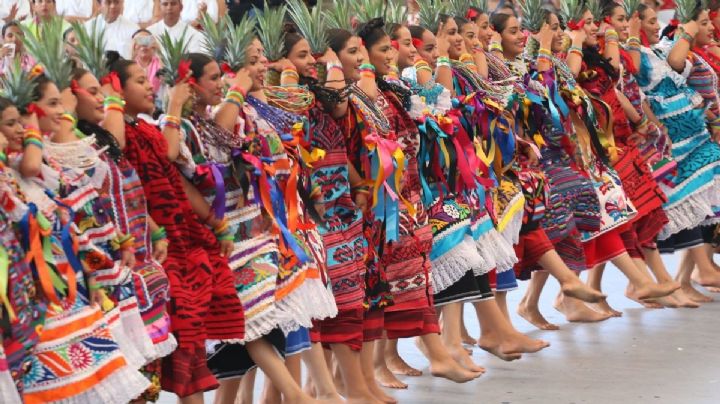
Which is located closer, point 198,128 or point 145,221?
point 145,221

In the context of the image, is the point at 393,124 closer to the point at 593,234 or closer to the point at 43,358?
the point at 593,234

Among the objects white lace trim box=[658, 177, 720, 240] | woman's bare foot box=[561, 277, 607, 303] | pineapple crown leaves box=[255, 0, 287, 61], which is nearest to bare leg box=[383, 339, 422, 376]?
woman's bare foot box=[561, 277, 607, 303]

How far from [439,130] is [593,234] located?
1.36 meters

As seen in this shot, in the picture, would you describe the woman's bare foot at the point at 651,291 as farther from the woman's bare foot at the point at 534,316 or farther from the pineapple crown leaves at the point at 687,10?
the pineapple crown leaves at the point at 687,10

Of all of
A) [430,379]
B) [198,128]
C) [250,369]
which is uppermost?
[198,128]

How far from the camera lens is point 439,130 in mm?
6500

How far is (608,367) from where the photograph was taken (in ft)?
22.2

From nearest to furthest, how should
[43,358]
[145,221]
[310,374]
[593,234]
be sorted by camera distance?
[43,358] < [145,221] < [310,374] < [593,234]

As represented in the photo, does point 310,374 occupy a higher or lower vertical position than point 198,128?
lower

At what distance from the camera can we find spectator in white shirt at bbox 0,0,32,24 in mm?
7332

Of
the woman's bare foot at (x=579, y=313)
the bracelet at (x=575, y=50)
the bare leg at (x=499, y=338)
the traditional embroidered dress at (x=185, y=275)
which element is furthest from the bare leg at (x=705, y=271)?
the traditional embroidered dress at (x=185, y=275)

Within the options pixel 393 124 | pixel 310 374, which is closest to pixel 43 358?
pixel 310 374

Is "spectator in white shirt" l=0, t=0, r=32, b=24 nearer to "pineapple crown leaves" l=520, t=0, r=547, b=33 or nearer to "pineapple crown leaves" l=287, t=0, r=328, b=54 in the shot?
"pineapple crown leaves" l=287, t=0, r=328, b=54

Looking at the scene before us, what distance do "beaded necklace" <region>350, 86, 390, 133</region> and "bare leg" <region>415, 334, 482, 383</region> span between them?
0.87m
